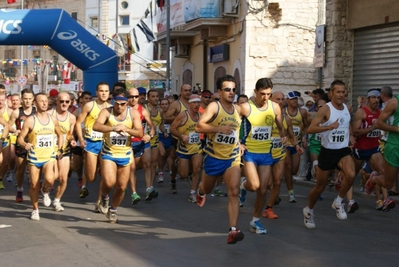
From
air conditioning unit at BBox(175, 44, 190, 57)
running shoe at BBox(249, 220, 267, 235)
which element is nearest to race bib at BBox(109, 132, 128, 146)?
running shoe at BBox(249, 220, 267, 235)

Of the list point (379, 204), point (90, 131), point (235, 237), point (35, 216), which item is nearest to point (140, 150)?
point (90, 131)

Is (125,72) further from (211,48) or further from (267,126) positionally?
(267,126)

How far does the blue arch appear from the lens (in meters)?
22.4

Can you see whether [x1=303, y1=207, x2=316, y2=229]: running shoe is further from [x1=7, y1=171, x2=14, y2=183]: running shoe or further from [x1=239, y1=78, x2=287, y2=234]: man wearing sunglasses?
[x1=7, y1=171, x2=14, y2=183]: running shoe

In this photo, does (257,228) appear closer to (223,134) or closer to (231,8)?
(223,134)

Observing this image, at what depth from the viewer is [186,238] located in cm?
1022

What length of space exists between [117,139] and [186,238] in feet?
6.32

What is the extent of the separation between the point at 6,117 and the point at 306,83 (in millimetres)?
15155

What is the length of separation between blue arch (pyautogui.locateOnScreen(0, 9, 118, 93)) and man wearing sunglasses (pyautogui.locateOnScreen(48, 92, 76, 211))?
28.5ft

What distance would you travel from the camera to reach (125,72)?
2793 inches

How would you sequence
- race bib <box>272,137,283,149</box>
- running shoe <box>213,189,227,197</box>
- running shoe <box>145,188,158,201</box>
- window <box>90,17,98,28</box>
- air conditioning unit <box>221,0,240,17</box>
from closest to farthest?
race bib <box>272,137,283,149</box>, running shoe <box>145,188,158,201</box>, running shoe <box>213,189,227,197</box>, air conditioning unit <box>221,0,240,17</box>, window <box>90,17,98,28</box>

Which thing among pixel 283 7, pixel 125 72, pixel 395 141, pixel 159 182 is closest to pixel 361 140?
pixel 395 141

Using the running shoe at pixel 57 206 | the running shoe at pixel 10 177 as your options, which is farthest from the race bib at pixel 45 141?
the running shoe at pixel 10 177

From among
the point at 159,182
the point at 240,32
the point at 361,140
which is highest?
the point at 240,32
